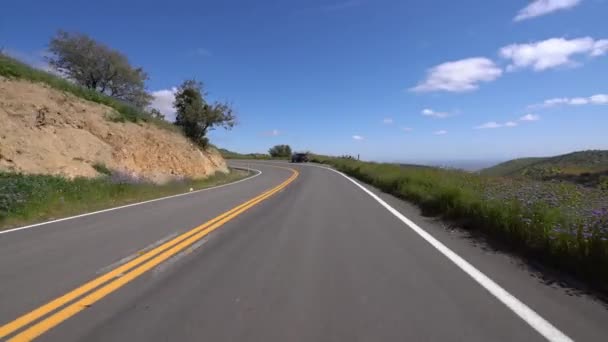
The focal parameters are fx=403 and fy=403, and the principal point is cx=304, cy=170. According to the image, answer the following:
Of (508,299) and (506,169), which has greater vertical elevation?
(506,169)

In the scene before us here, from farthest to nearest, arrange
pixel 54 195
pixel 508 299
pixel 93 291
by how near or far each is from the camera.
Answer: pixel 54 195
pixel 93 291
pixel 508 299

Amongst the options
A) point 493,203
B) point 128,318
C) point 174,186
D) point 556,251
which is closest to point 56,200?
point 174,186

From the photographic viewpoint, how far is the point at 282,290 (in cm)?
451

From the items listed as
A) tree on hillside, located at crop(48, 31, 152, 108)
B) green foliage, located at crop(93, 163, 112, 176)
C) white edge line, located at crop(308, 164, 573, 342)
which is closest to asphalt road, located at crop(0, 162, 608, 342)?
Answer: white edge line, located at crop(308, 164, 573, 342)

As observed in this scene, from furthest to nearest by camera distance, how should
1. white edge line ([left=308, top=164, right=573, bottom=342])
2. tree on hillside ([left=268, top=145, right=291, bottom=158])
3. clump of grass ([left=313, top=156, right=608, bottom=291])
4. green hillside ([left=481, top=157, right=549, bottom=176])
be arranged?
tree on hillside ([left=268, top=145, right=291, bottom=158]) → green hillside ([left=481, top=157, right=549, bottom=176]) → clump of grass ([left=313, top=156, right=608, bottom=291]) → white edge line ([left=308, top=164, right=573, bottom=342])

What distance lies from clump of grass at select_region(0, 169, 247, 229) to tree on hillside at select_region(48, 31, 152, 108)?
65.6 feet

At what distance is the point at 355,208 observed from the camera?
37.9ft

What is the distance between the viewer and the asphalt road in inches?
138

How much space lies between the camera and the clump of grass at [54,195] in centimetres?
1012

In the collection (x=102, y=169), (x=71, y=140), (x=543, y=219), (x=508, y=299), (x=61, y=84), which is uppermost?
(x=61, y=84)

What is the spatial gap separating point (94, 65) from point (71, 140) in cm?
2178

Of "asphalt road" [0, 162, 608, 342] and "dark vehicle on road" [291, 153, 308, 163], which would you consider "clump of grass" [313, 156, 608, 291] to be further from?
"dark vehicle on road" [291, 153, 308, 163]

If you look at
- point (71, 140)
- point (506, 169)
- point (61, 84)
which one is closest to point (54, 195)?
point (71, 140)

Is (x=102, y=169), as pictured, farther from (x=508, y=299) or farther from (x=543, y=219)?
(x=508, y=299)
